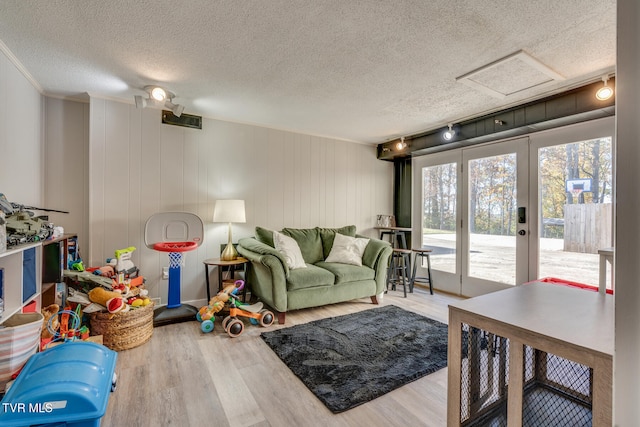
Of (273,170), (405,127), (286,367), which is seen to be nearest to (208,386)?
(286,367)

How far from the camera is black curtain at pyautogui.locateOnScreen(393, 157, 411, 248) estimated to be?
16.3ft

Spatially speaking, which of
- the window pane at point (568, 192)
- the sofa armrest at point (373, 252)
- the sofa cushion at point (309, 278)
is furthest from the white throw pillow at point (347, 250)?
the window pane at point (568, 192)

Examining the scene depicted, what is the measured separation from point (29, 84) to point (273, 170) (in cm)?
252

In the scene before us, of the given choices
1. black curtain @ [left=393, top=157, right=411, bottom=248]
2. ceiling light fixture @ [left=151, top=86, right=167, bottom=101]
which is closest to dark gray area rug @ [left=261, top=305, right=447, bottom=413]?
black curtain @ [left=393, top=157, right=411, bottom=248]

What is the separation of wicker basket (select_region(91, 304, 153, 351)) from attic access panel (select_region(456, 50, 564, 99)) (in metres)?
3.46

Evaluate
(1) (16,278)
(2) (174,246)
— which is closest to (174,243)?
(2) (174,246)

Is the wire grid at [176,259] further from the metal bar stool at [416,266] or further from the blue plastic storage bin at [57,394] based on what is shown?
the metal bar stool at [416,266]

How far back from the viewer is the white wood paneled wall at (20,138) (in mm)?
2225

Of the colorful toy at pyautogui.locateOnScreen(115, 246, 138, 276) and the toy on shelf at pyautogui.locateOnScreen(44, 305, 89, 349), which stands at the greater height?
the colorful toy at pyautogui.locateOnScreen(115, 246, 138, 276)

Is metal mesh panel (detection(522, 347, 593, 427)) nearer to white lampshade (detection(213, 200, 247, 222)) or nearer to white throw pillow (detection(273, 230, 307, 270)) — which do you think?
white throw pillow (detection(273, 230, 307, 270))

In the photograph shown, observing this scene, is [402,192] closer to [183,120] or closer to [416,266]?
[416,266]

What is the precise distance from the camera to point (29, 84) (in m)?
2.67

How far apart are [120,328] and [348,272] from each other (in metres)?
2.26

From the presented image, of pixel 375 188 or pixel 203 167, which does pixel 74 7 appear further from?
pixel 375 188
